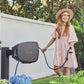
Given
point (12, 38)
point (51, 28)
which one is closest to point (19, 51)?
point (12, 38)

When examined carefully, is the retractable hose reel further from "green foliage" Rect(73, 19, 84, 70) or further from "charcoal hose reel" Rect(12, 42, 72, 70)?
"green foliage" Rect(73, 19, 84, 70)

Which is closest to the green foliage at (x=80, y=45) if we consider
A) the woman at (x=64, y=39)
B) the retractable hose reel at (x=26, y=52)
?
the woman at (x=64, y=39)

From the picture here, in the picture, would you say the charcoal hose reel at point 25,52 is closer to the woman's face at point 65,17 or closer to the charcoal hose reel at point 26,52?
the charcoal hose reel at point 26,52

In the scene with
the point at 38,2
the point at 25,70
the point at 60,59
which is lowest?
the point at 25,70

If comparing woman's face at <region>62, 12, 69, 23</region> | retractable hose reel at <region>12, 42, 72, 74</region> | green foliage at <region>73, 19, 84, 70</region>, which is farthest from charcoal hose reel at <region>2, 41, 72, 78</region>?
green foliage at <region>73, 19, 84, 70</region>

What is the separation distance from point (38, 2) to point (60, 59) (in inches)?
337

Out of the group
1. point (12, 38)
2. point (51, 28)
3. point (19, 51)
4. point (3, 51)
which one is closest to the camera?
point (19, 51)

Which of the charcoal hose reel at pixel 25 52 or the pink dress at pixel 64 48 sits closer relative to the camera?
the charcoal hose reel at pixel 25 52

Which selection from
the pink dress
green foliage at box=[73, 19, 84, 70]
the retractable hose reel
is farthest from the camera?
green foliage at box=[73, 19, 84, 70]

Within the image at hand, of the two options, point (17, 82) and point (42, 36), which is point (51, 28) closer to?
point (42, 36)

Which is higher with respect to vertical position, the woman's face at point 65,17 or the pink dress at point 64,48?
the woman's face at point 65,17

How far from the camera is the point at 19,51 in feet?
6.15

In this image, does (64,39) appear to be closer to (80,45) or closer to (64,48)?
(64,48)

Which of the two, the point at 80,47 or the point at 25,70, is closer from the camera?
the point at 25,70
